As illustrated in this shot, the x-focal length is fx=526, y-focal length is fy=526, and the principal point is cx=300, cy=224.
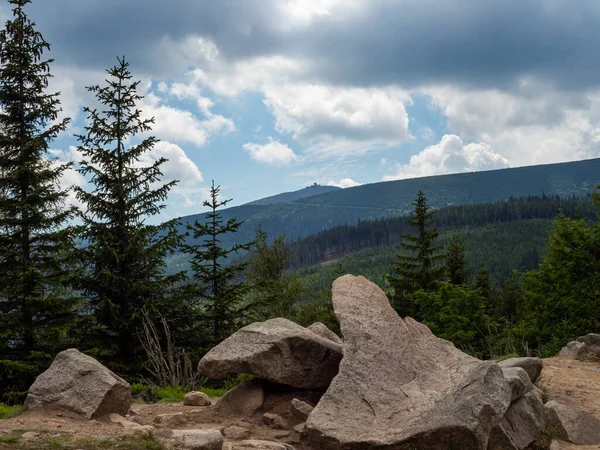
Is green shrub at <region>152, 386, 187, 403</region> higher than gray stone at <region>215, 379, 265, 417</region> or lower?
lower

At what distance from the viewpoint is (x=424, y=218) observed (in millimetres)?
44281

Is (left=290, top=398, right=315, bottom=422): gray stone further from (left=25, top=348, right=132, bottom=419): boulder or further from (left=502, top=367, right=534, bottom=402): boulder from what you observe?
(left=502, top=367, right=534, bottom=402): boulder

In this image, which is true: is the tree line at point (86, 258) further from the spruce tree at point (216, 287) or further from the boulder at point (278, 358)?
the boulder at point (278, 358)

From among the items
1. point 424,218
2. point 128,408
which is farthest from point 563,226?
point 128,408

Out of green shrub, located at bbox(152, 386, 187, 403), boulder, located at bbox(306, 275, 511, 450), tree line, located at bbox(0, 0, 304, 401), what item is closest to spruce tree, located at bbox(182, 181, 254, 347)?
tree line, located at bbox(0, 0, 304, 401)

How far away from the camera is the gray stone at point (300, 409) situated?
9.70 m

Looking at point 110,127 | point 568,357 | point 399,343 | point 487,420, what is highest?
point 110,127

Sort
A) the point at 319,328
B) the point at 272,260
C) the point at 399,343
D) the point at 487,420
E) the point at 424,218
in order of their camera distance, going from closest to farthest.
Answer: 1. the point at 487,420
2. the point at 399,343
3. the point at 319,328
4. the point at 272,260
5. the point at 424,218

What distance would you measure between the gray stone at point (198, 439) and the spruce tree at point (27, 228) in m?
12.7

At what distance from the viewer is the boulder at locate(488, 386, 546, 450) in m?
8.63

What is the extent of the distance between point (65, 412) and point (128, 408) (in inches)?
48.1

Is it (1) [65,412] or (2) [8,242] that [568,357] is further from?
(2) [8,242]

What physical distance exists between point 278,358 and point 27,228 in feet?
43.6

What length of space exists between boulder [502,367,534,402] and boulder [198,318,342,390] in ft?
10.9
